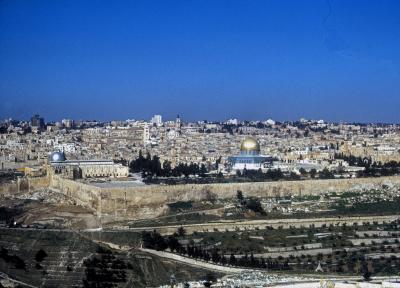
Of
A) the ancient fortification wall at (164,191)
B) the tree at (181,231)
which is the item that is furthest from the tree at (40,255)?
the ancient fortification wall at (164,191)

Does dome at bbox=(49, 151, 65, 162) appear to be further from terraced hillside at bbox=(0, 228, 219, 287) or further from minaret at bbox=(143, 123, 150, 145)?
minaret at bbox=(143, 123, 150, 145)

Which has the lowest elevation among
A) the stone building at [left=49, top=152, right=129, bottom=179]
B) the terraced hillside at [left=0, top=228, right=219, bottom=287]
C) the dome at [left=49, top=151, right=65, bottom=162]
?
the terraced hillside at [left=0, top=228, right=219, bottom=287]

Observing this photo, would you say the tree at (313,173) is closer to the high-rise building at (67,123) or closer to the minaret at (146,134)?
the minaret at (146,134)

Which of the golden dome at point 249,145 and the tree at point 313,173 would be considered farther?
the golden dome at point 249,145

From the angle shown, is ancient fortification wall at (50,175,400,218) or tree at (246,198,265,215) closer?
tree at (246,198,265,215)

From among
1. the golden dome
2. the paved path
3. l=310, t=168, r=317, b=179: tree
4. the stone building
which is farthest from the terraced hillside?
the golden dome

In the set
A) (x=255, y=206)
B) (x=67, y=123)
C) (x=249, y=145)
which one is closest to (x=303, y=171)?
(x=249, y=145)

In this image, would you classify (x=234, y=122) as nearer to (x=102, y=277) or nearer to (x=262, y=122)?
(x=262, y=122)
